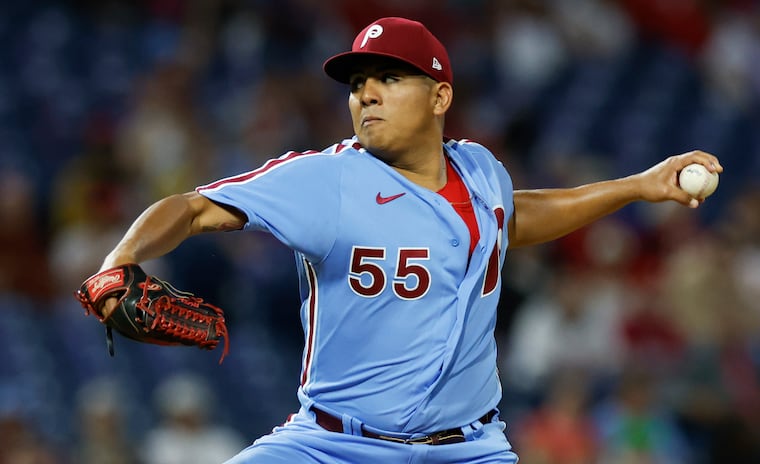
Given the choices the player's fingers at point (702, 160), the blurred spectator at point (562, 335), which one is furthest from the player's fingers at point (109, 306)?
the blurred spectator at point (562, 335)

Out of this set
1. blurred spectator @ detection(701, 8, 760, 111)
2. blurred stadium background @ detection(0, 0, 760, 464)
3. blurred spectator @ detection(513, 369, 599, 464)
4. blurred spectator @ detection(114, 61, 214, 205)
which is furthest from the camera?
blurred spectator @ detection(701, 8, 760, 111)

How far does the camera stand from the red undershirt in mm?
4105

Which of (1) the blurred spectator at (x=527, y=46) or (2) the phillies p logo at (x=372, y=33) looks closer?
(2) the phillies p logo at (x=372, y=33)

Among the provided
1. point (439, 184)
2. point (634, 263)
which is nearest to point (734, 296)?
point (634, 263)

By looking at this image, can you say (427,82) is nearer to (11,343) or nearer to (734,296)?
(11,343)

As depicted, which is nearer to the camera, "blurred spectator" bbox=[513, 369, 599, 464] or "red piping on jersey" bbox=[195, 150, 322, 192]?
"red piping on jersey" bbox=[195, 150, 322, 192]

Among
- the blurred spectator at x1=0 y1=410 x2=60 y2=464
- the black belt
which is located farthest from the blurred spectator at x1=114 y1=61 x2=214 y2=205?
the black belt

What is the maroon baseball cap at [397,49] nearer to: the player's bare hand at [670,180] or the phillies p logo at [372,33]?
the phillies p logo at [372,33]

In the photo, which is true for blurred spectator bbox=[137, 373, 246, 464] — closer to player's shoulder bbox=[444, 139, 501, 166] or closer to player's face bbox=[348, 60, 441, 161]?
player's shoulder bbox=[444, 139, 501, 166]

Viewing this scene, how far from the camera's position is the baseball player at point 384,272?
153 inches

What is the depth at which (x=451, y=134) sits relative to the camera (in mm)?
10172

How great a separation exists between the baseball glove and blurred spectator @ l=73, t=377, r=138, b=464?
12.2 ft

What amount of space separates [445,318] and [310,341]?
43cm

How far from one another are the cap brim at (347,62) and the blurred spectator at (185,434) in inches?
141
